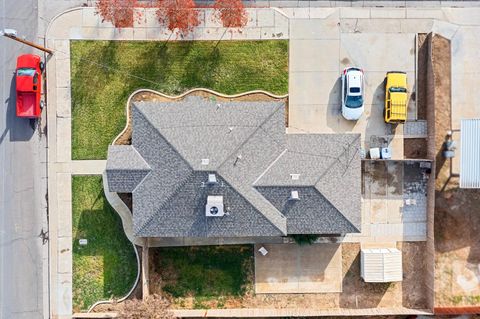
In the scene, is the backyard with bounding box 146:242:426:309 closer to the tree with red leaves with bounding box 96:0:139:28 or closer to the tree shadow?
the tree shadow

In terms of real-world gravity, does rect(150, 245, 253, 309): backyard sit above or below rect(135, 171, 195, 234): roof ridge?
below

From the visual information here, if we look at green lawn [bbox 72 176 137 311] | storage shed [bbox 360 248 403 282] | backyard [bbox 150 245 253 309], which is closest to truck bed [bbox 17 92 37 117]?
green lawn [bbox 72 176 137 311]

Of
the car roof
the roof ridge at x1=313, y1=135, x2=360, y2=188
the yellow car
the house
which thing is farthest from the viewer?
the yellow car

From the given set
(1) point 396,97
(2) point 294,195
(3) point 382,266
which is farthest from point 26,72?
(3) point 382,266

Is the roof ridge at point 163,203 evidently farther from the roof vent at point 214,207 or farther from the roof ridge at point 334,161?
the roof ridge at point 334,161

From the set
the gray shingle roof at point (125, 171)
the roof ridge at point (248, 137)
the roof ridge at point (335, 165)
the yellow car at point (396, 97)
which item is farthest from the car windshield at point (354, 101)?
the gray shingle roof at point (125, 171)
